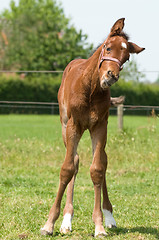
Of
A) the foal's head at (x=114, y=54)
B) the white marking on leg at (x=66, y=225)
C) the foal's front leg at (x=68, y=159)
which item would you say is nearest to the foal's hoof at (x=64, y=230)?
the white marking on leg at (x=66, y=225)

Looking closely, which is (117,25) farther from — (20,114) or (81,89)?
(20,114)

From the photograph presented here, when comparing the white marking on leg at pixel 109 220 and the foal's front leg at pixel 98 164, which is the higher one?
the foal's front leg at pixel 98 164

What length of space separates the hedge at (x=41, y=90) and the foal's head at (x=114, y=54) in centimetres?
2052

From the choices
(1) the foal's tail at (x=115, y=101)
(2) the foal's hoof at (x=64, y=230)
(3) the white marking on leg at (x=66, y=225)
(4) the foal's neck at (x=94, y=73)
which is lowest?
(2) the foal's hoof at (x=64, y=230)

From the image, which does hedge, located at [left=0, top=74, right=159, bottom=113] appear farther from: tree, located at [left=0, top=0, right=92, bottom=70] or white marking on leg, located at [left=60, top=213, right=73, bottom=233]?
white marking on leg, located at [left=60, top=213, right=73, bottom=233]

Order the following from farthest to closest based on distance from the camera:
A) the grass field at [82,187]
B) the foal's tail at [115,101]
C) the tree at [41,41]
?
the tree at [41,41], the foal's tail at [115,101], the grass field at [82,187]

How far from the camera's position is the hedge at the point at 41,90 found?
1042 inches

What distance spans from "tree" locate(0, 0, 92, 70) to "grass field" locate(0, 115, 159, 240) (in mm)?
29332

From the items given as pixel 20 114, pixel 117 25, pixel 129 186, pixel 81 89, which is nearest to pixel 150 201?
pixel 129 186

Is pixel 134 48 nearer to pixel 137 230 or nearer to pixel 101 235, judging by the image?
pixel 101 235

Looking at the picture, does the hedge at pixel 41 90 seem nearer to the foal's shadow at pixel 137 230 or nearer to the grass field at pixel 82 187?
the grass field at pixel 82 187

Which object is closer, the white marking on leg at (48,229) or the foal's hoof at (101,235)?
the foal's hoof at (101,235)

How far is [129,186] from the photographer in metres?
6.86

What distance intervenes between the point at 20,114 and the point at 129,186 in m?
8.25
